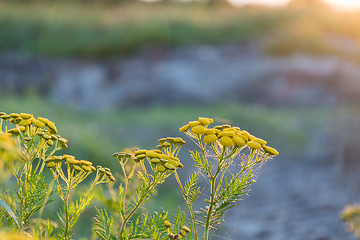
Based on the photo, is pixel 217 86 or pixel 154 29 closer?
pixel 217 86

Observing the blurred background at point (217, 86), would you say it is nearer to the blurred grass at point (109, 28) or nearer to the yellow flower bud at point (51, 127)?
the blurred grass at point (109, 28)

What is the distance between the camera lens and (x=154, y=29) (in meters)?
11.1

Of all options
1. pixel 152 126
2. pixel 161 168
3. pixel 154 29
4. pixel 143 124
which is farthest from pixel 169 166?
pixel 154 29

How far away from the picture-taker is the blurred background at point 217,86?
4.10m

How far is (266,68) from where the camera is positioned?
374 inches

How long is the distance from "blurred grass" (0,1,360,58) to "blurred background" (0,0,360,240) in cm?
4

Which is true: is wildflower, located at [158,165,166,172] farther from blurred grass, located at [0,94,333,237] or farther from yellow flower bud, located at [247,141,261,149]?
blurred grass, located at [0,94,333,237]

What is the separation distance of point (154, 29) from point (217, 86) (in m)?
3.03

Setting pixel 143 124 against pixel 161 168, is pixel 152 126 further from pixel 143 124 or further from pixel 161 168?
pixel 161 168

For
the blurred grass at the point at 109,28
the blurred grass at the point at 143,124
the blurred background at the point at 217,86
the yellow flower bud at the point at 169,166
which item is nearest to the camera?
the yellow flower bud at the point at 169,166

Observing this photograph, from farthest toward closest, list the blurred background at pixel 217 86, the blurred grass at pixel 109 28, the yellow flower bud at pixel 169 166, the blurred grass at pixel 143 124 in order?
the blurred grass at pixel 109 28 < the blurred grass at pixel 143 124 < the blurred background at pixel 217 86 < the yellow flower bud at pixel 169 166

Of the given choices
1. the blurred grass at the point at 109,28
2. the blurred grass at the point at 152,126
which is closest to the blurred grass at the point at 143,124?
the blurred grass at the point at 152,126

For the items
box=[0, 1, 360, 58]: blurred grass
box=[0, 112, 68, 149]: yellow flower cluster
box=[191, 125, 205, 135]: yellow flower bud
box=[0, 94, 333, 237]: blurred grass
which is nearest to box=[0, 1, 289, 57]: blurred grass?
box=[0, 1, 360, 58]: blurred grass

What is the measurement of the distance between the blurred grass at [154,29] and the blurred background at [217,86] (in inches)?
1.5
